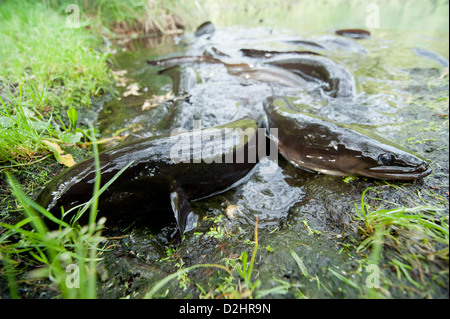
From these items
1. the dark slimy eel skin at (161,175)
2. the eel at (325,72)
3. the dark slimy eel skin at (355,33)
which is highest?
the dark slimy eel skin at (355,33)

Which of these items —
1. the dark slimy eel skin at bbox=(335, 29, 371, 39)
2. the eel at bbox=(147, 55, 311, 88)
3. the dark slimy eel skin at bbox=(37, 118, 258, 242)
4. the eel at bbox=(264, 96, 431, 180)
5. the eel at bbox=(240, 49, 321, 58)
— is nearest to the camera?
the dark slimy eel skin at bbox=(37, 118, 258, 242)

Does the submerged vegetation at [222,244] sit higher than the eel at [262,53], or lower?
lower

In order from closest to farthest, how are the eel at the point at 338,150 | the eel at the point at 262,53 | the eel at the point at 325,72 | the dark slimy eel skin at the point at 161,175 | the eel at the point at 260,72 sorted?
the dark slimy eel skin at the point at 161,175, the eel at the point at 338,150, the eel at the point at 325,72, the eel at the point at 260,72, the eel at the point at 262,53

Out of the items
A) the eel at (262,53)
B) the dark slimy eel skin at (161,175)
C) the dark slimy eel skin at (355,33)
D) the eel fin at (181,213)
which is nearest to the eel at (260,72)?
the eel at (262,53)

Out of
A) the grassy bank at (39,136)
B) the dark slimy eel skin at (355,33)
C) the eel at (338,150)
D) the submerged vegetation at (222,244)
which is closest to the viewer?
the submerged vegetation at (222,244)

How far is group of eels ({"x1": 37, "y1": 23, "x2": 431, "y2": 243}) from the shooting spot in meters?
1.92

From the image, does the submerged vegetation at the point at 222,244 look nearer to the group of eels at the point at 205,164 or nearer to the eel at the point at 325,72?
the group of eels at the point at 205,164

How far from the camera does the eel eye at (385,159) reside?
2.06 m

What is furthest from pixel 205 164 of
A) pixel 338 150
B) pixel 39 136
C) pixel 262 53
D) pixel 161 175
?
pixel 262 53

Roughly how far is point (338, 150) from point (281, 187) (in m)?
0.74

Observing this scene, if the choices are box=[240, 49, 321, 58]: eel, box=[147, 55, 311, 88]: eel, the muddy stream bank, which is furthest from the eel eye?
box=[240, 49, 321, 58]: eel

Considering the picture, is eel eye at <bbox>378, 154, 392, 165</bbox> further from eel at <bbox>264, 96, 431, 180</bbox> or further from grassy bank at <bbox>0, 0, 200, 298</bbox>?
grassy bank at <bbox>0, 0, 200, 298</bbox>
